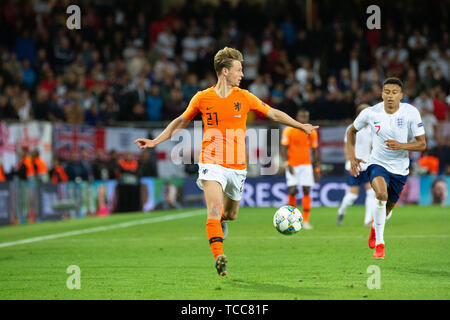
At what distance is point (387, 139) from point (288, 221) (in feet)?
5.65

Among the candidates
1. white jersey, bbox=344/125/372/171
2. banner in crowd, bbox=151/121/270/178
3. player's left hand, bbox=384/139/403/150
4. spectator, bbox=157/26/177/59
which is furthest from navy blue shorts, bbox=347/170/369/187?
spectator, bbox=157/26/177/59

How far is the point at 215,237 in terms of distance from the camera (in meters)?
8.16

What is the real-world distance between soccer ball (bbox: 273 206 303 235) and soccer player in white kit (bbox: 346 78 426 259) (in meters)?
0.99

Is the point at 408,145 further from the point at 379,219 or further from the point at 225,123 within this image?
the point at 225,123

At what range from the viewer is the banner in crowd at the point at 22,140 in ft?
59.4

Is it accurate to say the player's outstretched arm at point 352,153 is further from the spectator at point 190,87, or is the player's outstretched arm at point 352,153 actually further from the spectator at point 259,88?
Answer: the spectator at point 190,87

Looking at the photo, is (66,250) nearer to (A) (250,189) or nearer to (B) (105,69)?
(A) (250,189)

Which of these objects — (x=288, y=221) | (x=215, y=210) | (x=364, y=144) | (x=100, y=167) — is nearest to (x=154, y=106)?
(x=100, y=167)

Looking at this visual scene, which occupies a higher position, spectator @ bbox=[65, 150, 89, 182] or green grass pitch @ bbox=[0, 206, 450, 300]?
spectator @ bbox=[65, 150, 89, 182]

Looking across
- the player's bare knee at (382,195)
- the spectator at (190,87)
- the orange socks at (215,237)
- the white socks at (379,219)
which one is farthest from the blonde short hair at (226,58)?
the spectator at (190,87)

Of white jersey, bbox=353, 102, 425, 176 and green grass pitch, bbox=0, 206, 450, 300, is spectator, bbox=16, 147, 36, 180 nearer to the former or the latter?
green grass pitch, bbox=0, 206, 450, 300

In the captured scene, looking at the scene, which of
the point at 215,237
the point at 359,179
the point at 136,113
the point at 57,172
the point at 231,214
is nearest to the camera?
the point at 215,237

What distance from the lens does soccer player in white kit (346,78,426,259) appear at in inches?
384
